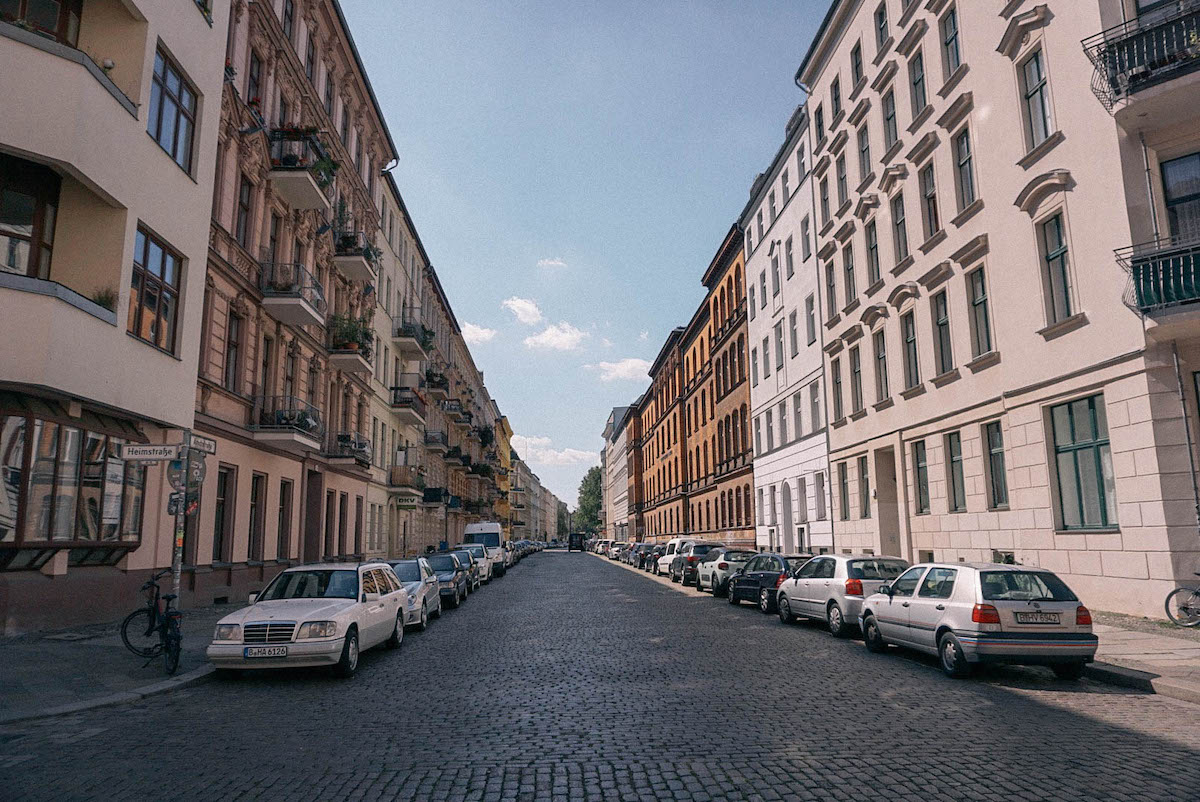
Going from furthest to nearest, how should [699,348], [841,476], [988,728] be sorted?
[699,348] → [841,476] → [988,728]

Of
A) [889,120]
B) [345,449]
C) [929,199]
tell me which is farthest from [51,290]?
[889,120]

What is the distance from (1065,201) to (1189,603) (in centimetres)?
782

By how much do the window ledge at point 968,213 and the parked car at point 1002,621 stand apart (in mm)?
11803

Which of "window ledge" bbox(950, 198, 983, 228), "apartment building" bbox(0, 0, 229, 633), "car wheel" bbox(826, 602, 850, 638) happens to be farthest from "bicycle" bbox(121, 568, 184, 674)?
"window ledge" bbox(950, 198, 983, 228)

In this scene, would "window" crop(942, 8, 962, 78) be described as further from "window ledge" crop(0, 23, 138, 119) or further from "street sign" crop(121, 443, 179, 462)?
"street sign" crop(121, 443, 179, 462)

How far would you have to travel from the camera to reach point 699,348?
59.1m

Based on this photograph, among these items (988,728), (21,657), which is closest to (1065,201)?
(988,728)

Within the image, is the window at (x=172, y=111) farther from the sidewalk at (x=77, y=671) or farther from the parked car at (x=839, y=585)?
the parked car at (x=839, y=585)

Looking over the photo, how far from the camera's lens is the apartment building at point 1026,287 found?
1416 centimetres

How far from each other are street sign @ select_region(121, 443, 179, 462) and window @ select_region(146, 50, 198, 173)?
742 centimetres

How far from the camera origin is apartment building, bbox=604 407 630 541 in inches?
4491

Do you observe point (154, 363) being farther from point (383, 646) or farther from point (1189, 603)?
point (1189, 603)

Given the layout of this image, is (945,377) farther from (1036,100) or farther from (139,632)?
(139,632)

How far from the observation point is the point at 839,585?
14891mm
